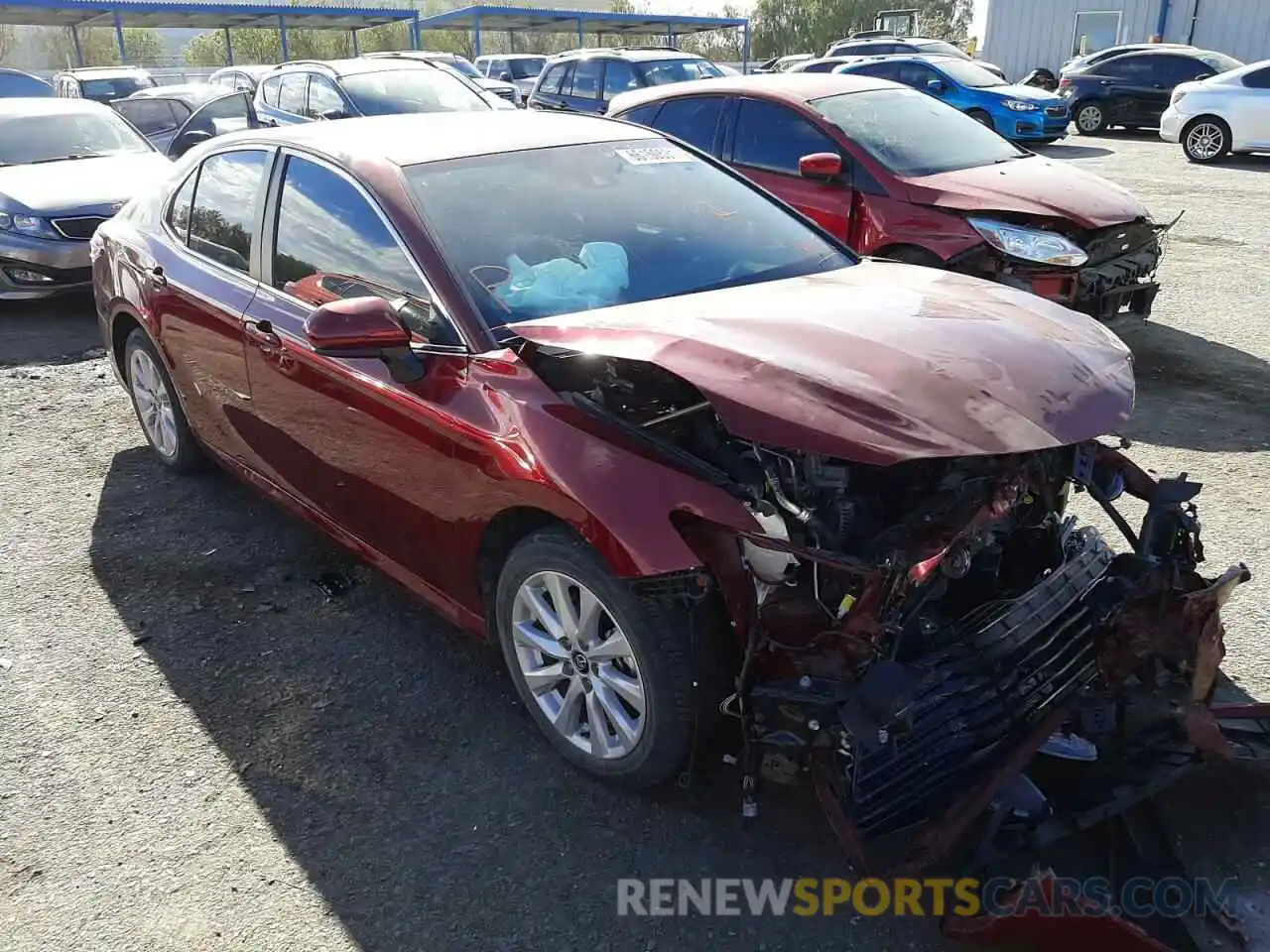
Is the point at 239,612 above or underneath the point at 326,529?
underneath

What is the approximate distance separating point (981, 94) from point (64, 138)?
539 inches

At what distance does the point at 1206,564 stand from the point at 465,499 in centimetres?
291

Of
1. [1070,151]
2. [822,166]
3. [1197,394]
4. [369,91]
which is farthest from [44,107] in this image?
[1070,151]

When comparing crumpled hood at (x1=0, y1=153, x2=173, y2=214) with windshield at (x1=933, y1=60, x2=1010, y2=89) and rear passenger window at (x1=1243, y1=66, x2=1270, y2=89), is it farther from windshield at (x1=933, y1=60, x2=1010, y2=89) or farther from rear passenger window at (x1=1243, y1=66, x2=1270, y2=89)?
rear passenger window at (x1=1243, y1=66, x2=1270, y2=89)

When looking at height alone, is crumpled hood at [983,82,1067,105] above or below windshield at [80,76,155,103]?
below

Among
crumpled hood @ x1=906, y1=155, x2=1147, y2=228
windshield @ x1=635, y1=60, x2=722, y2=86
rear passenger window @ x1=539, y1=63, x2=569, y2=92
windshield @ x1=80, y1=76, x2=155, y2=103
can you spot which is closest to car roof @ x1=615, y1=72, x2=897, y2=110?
crumpled hood @ x1=906, y1=155, x2=1147, y2=228

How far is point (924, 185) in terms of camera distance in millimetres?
6340

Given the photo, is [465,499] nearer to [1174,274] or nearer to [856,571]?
[856,571]

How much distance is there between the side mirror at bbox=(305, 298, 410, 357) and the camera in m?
2.90

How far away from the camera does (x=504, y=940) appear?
2.48m

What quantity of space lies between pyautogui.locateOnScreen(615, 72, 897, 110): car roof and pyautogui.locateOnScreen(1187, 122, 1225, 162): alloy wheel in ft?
35.1

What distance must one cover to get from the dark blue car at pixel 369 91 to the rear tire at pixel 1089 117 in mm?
13619

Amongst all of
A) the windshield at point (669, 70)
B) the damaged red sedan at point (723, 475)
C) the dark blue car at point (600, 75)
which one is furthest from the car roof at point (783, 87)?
the windshield at point (669, 70)

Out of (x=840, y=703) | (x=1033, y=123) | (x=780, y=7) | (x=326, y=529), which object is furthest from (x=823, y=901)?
(x=780, y=7)
